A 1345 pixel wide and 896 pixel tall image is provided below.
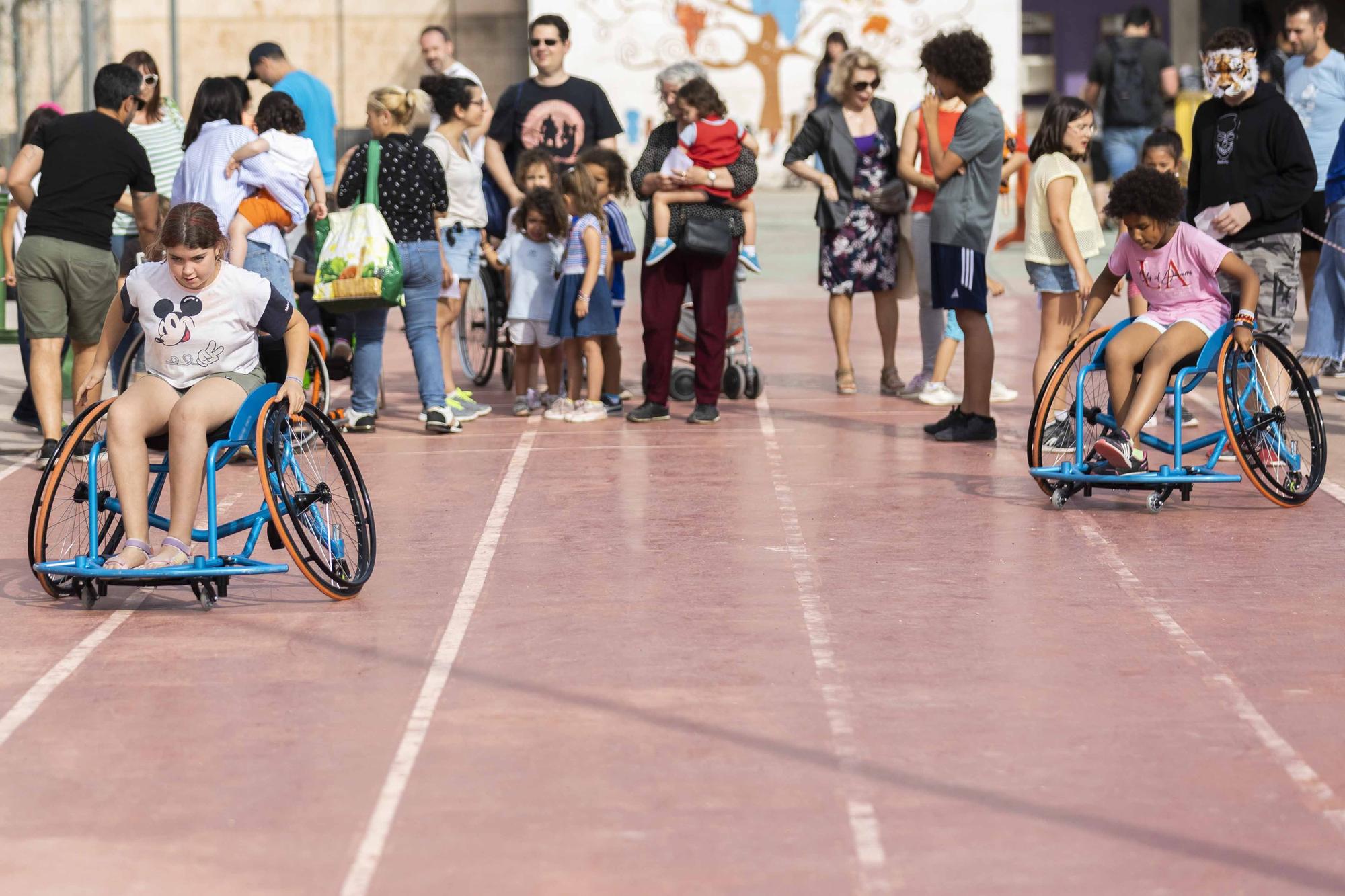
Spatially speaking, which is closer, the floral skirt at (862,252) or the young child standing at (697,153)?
the young child standing at (697,153)

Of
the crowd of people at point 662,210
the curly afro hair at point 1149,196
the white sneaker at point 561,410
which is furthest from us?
the white sneaker at point 561,410

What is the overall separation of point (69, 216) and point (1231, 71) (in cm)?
527

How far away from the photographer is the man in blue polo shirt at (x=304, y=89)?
1132 cm

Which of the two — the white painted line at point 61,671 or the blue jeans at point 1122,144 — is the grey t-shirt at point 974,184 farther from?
the blue jeans at point 1122,144

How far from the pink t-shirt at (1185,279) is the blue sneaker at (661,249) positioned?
2.59 metres

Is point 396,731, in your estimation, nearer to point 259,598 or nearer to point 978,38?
point 259,598

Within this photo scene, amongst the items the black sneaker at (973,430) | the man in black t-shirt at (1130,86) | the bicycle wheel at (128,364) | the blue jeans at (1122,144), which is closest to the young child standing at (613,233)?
the black sneaker at (973,430)

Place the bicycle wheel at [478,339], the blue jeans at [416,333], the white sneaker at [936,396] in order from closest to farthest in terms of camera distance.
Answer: the blue jeans at [416,333] < the white sneaker at [936,396] < the bicycle wheel at [478,339]

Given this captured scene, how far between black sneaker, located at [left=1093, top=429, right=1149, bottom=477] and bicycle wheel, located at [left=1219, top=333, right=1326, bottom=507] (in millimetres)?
347

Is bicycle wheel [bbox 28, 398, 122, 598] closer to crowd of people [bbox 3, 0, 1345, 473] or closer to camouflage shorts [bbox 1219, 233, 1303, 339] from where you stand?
crowd of people [bbox 3, 0, 1345, 473]

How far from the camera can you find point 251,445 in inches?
243

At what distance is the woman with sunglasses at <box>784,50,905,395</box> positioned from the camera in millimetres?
10594

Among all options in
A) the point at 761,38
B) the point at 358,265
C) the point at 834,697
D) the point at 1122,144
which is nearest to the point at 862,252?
the point at 358,265

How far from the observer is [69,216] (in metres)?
8.96
